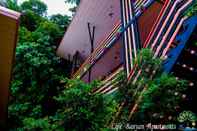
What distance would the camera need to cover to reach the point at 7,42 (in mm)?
5523

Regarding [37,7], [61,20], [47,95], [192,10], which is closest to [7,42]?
[192,10]

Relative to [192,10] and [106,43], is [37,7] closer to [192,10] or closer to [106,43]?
[106,43]

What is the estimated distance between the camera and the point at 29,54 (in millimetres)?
12812

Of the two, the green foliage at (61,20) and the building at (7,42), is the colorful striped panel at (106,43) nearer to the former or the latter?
the building at (7,42)

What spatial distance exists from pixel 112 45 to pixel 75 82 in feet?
13.2

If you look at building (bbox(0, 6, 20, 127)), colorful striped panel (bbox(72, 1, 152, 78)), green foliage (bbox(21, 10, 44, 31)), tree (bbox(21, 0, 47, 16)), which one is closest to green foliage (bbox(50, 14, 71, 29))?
green foliage (bbox(21, 10, 44, 31))

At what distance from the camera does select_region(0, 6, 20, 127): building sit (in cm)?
481

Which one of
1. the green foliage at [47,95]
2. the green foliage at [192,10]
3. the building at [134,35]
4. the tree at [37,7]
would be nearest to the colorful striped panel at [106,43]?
the building at [134,35]

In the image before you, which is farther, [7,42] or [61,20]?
[61,20]

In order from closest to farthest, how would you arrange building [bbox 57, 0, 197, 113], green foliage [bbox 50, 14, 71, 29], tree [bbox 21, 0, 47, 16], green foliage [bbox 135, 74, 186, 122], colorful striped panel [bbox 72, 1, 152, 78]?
green foliage [bbox 135, 74, 186, 122], building [bbox 57, 0, 197, 113], colorful striped panel [bbox 72, 1, 152, 78], green foliage [bbox 50, 14, 71, 29], tree [bbox 21, 0, 47, 16]

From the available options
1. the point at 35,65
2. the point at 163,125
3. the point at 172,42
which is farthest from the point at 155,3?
the point at 35,65

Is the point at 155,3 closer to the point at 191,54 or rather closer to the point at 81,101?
the point at 191,54

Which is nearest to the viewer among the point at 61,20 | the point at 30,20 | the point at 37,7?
the point at 30,20

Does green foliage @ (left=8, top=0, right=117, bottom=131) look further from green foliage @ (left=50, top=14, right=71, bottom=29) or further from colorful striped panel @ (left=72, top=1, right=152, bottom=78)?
colorful striped panel @ (left=72, top=1, right=152, bottom=78)
